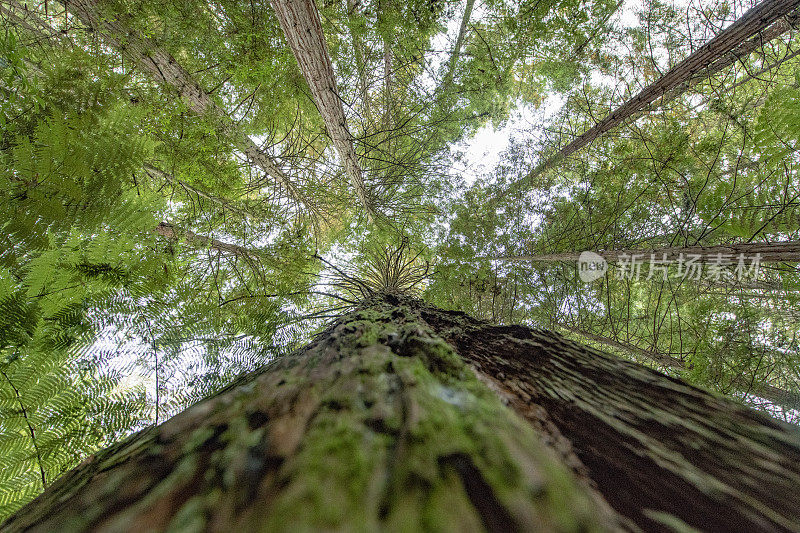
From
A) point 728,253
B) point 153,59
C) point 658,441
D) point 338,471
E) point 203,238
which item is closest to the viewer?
point 338,471

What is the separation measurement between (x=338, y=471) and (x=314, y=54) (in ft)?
10.8

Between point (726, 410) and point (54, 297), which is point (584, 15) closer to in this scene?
point (726, 410)

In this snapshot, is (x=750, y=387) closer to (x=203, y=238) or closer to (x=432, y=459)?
(x=432, y=459)

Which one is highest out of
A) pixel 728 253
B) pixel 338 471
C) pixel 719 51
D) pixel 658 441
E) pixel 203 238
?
pixel 719 51

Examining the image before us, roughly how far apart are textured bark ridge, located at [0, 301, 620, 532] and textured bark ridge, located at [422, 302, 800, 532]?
0.14m

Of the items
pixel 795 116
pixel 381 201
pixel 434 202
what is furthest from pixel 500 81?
pixel 795 116

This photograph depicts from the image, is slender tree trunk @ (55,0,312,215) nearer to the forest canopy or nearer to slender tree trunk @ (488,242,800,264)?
the forest canopy

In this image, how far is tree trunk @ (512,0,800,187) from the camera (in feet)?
7.70

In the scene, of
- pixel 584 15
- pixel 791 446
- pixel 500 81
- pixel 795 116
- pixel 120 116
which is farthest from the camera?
pixel 500 81

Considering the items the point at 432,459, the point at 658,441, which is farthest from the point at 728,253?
the point at 432,459

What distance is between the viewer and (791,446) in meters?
0.79

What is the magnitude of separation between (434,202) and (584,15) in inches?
128

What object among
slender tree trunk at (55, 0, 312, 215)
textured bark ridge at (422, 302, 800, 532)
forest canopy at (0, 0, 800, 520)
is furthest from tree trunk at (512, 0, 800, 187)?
slender tree trunk at (55, 0, 312, 215)

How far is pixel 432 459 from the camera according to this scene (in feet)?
1.50
